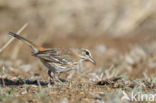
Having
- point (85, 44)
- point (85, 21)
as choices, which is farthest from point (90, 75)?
point (85, 21)

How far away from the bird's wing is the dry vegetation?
1.54ft

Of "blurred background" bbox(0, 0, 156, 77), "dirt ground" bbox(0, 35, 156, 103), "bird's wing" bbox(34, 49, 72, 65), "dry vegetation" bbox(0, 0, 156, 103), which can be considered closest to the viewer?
"dirt ground" bbox(0, 35, 156, 103)

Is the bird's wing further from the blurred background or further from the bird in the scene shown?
the blurred background

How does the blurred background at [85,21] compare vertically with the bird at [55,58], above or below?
above

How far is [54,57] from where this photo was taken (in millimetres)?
7746

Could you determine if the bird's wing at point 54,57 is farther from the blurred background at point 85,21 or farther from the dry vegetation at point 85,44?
the blurred background at point 85,21

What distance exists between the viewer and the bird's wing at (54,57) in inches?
297

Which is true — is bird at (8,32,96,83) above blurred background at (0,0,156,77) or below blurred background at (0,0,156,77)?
below

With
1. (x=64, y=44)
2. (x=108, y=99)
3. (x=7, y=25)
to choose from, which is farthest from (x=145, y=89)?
(x=7, y=25)

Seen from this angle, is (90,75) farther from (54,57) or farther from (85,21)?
(85,21)

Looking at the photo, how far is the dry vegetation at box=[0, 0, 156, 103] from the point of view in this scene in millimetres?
6225

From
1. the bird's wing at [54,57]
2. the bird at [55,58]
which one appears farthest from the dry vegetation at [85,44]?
the bird's wing at [54,57]

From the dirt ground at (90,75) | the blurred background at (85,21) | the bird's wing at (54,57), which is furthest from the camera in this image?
the blurred background at (85,21)

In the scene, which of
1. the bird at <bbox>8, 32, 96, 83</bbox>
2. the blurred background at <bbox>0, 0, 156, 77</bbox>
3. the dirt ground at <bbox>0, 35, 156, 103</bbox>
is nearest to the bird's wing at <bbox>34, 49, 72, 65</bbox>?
the bird at <bbox>8, 32, 96, 83</bbox>
